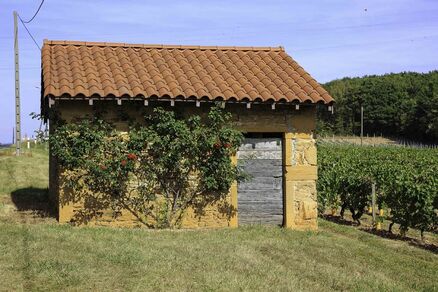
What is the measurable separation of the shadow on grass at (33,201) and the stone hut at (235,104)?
3.68 feet

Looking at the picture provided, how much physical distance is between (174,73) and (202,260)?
5054mm

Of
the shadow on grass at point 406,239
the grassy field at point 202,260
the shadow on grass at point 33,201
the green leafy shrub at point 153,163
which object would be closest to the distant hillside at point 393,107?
the shadow on grass at point 406,239

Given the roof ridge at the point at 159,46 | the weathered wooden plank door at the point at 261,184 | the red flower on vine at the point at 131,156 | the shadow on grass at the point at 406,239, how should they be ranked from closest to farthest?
the red flower on vine at the point at 131,156
the shadow on grass at the point at 406,239
the weathered wooden plank door at the point at 261,184
the roof ridge at the point at 159,46

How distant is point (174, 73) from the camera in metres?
10.8

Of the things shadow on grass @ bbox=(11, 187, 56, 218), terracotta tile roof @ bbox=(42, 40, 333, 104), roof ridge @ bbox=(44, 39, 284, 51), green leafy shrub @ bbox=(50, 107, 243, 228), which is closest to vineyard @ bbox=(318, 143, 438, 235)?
terracotta tile roof @ bbox=(42, 40, 333, 104)

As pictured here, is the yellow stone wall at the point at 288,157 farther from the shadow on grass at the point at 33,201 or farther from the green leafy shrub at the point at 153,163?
the shadow on grass at the point at 33,201

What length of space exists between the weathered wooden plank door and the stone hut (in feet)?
0.07

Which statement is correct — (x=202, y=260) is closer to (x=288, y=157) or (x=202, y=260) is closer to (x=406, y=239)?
(x=288, y=157)

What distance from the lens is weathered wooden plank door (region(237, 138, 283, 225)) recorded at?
10.5 metres

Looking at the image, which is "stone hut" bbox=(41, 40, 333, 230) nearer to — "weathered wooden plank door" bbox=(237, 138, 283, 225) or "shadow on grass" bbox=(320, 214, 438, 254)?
"weathered wooden plank door" bbox=(237, 138, 283, 225)

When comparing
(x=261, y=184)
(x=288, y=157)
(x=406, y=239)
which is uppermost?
(x=288, y=157)

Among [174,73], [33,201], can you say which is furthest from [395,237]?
[33,201]

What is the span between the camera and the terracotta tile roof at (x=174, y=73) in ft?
32.0

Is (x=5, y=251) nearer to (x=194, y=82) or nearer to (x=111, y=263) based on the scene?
(x=111, y=263)
